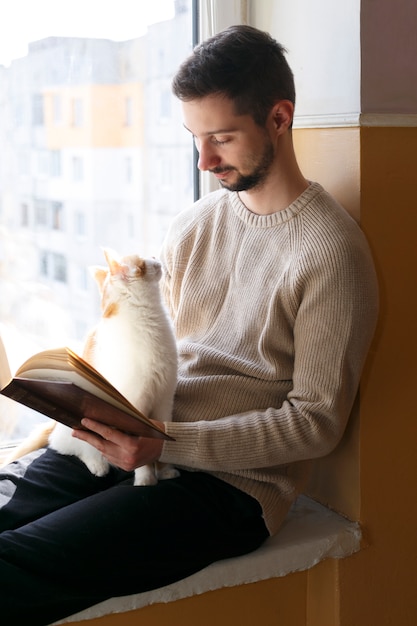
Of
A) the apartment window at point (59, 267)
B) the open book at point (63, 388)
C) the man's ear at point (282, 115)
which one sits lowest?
the open book at point (63, 388)

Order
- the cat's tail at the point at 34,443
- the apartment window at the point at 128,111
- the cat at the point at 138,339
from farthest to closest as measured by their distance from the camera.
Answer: the apartment window at the point at 128,111
the cat's tail at the point at 34,443
the cat at the point at 138,339

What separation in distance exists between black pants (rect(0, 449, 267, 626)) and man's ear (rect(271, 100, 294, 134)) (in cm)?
69

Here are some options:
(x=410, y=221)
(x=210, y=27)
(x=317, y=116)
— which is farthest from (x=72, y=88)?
(x=410, y=221)

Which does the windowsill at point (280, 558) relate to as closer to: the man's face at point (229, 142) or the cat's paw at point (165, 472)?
the cat's paw at point (165, 472)

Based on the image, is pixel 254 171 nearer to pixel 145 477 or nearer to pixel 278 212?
pixel 278 212

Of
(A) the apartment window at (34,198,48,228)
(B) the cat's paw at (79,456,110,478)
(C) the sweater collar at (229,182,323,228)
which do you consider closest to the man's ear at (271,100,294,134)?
(C) the sweater collar at (229,182,323,228)

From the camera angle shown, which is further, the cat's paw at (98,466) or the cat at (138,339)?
the cat's paw at (98,466)

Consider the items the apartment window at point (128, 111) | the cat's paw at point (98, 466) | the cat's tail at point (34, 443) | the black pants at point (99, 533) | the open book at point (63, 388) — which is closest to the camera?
the open book at point (63, 388)

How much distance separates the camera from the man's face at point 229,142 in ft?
5.19

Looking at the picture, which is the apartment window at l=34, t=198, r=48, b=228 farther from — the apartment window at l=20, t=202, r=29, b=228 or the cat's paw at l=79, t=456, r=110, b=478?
Result: the cat's paw at l=79, t=456, r=110, b=478

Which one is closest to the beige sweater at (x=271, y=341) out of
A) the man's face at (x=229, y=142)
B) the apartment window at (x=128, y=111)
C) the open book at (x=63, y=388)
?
the man's face at (x=229, y=142)

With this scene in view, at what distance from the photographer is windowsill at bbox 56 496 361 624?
152 cm

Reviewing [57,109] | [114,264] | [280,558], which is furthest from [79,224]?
[280,558]

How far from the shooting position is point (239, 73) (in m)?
1.58
